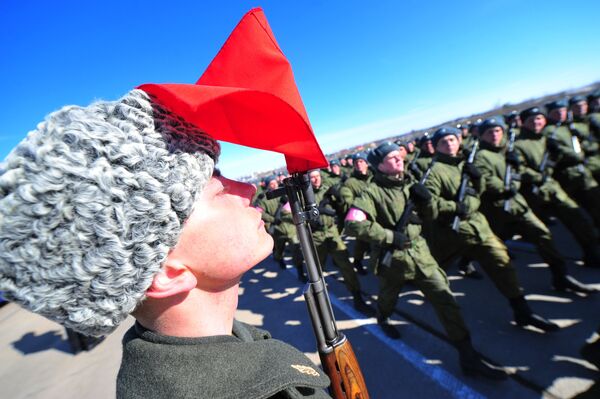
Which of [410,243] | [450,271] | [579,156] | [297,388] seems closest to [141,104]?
[297,388]

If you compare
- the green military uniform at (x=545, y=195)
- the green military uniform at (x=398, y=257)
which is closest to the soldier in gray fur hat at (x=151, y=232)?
the green military uniform at (x=398, y=257)

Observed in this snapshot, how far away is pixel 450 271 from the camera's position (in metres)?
5.05

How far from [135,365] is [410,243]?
2983mm

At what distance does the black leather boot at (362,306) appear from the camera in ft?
13.9

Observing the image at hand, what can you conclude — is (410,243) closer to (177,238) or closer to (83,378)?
(177,238)

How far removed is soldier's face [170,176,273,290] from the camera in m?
0.87

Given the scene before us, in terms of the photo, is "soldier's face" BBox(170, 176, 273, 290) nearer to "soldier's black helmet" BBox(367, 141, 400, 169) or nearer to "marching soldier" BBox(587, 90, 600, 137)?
"soldier's black helmet" BBox(367, 141, 400, 169)

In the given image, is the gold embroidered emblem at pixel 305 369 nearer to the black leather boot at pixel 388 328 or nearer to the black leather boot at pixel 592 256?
the black leather boot at pixel 388 328

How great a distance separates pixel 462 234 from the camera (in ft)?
11.1

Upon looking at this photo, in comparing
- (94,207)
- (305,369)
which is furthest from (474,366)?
(94,207)

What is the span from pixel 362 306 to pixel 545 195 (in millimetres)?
3379

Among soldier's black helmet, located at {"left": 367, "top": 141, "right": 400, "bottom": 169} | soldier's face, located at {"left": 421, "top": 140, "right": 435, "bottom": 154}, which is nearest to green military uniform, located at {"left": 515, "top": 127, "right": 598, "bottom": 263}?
soldier's face, located at {"left": 421, "top": 140, "right": 435, "bottom": 154}

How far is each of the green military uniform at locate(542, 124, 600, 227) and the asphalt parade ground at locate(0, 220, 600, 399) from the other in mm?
825

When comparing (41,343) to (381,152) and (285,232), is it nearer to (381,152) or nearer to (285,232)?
(285,232)
